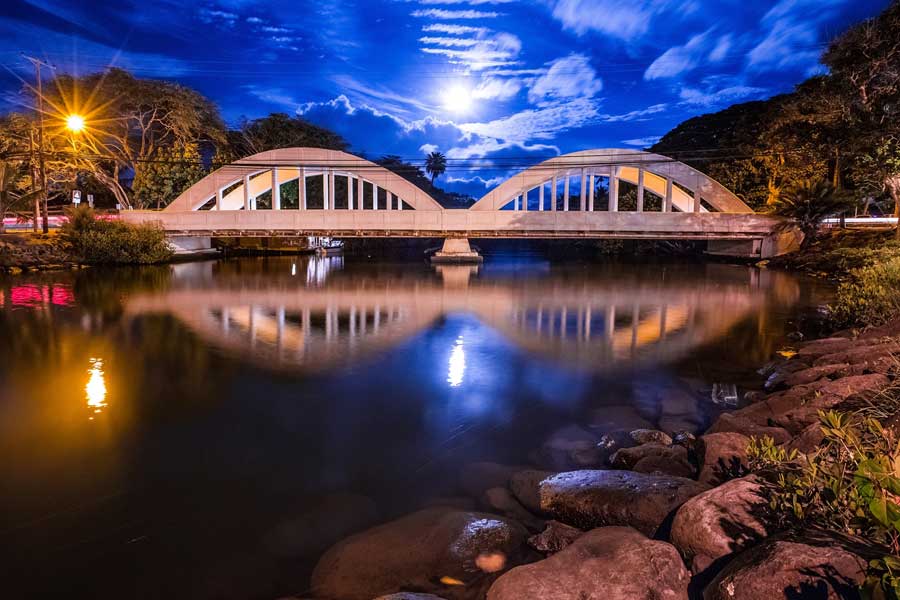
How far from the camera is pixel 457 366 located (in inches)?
488

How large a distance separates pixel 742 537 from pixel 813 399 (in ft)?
13.0

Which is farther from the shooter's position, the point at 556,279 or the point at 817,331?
the point at 556,279

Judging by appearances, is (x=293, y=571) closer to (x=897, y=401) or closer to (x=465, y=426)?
(x=465, y=426)

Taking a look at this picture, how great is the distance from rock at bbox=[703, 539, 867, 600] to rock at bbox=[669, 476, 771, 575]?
1.63 ft

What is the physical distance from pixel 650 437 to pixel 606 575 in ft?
12.6

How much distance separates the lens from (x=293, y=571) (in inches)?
195

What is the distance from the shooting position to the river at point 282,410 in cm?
534

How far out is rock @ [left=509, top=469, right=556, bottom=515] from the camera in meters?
5.93

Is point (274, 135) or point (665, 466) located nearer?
point (665, 466)

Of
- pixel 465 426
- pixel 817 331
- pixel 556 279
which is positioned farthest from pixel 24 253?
pixel 817 331

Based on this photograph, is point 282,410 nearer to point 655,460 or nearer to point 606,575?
point 655,460

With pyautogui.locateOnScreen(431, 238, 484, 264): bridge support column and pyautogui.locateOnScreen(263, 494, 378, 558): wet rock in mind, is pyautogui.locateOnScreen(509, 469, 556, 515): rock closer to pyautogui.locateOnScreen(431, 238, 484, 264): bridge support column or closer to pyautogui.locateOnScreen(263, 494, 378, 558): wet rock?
pyautogui.locateOnScreen(263, 494, 378, 558): wet rock

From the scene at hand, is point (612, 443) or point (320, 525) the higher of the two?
point (612, 443)

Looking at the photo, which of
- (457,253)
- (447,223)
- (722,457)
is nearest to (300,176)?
(447,223)
